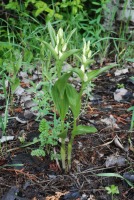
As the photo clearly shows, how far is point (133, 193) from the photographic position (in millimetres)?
1390

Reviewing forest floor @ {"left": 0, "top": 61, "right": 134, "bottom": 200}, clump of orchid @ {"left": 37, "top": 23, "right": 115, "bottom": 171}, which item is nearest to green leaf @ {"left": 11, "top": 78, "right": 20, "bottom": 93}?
forest floor @ {"left": 0, "top": 61, "right": 134, "bottom": 200}

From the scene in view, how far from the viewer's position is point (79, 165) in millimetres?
1521

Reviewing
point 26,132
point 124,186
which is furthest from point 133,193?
point 26,132

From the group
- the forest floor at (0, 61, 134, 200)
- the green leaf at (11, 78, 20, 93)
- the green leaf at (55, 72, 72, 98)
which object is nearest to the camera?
the green leaf at (55, 72, 72, 98)

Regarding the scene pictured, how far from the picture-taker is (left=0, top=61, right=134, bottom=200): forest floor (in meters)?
1.38

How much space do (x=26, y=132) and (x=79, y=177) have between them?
0.42 metres

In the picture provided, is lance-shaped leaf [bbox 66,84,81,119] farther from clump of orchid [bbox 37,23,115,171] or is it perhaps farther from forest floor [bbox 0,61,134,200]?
forest floor [bbox 0,61,134,200]

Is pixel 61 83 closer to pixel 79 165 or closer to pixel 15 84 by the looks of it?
pixel 79 165

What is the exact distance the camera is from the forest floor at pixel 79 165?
54.5 inches

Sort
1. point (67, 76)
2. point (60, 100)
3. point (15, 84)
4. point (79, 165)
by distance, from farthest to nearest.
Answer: point (15, 84) → point (79, 165) → point (60, 100) → point (67, 76)

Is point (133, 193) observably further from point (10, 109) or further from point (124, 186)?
point (10, 109)

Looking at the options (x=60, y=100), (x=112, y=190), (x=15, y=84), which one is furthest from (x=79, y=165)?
(x=15, y=84)

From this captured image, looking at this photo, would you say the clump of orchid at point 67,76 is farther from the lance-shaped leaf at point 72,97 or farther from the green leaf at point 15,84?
the green leaf at point 15,84

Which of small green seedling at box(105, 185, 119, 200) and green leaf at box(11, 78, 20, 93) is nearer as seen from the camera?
small green seedling at box(105, 185, 119, 200)
